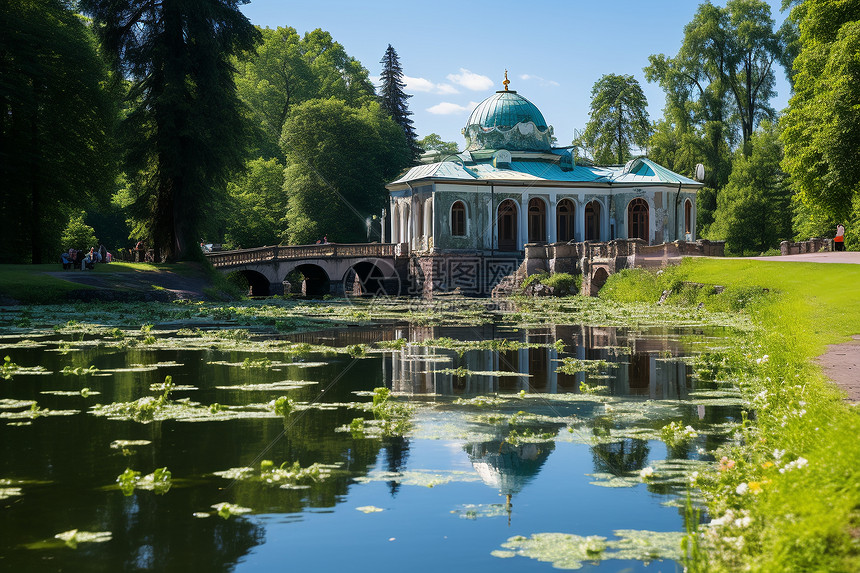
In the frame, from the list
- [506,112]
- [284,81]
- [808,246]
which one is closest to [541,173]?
[506,112]

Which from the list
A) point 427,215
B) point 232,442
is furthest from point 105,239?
point 232,442

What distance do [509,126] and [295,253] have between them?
59.4 ft

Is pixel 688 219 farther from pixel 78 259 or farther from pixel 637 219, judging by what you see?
pixel 78 259

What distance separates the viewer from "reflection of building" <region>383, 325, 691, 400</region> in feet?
43.6

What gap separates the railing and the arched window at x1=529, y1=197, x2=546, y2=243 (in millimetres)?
9795

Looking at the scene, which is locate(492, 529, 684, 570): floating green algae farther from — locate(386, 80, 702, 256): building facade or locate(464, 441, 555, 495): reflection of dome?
locate(386, 80, 702, 256): building facade

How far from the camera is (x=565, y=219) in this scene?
5838 centimetres

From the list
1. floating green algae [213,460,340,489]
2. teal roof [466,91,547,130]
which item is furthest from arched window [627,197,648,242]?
floating green algae [213,460,340,489]

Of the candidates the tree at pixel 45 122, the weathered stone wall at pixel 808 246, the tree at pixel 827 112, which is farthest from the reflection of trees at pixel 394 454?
the weathered stone wall at pixel 808 246

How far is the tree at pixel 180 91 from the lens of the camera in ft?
125

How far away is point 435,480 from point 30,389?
7.79 metres

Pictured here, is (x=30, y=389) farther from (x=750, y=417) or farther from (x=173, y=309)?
(x=173, y=309)

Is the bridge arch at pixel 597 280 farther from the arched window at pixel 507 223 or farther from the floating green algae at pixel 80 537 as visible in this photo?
the floating green algae at pixel 80 537

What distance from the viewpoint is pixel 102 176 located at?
41625mm
